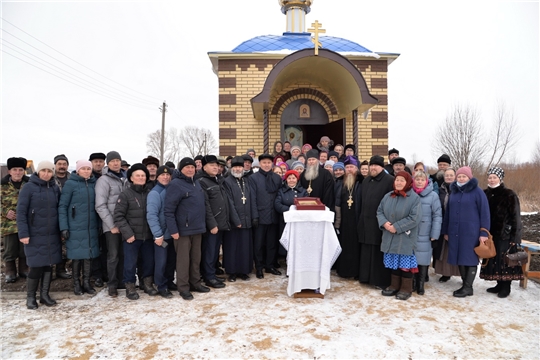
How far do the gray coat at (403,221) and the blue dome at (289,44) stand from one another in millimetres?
6706

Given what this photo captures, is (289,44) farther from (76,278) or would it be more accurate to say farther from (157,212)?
(76,278)

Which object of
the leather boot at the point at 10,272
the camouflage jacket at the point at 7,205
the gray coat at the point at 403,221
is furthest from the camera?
the leather boot at the point at 10,272

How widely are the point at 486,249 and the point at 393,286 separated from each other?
1.26m

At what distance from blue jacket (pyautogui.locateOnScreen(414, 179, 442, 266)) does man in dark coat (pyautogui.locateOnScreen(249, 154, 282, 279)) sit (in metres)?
2.14

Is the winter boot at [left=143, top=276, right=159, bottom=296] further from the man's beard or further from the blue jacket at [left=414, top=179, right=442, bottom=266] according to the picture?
the blue jacket at [left=414, top=179, right=442, bottom=266]

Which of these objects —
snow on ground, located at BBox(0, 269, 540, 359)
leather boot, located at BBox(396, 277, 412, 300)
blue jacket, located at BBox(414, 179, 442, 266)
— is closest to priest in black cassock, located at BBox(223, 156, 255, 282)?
snow on ground, located at BBox(0, 269, 540, 359)

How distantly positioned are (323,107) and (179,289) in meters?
6.86

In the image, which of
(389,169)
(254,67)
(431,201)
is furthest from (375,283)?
(254,67)

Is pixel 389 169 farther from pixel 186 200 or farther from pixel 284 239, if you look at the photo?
pixel 186 200

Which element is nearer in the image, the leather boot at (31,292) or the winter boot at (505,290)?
the leather boot at (31,292)

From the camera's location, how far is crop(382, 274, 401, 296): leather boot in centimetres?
474

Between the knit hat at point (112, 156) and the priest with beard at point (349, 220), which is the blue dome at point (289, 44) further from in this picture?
the knit hat at point (112, 156)

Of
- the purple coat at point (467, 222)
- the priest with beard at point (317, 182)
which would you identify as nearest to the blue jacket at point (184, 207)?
the priest with beard at point (317, 182)

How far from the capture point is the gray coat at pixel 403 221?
450 centimetres
